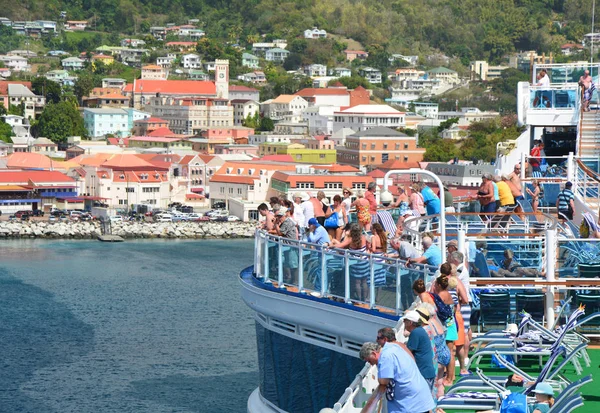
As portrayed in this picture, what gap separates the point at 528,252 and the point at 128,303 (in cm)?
1979

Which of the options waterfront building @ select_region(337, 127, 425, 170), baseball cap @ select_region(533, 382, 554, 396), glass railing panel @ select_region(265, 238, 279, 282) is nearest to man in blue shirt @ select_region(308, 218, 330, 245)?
glass railing panel @ select_region(265, 238, 279, 282)

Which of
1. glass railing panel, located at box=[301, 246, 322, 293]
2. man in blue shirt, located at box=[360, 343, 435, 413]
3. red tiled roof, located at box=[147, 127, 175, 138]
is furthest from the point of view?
red tiled roof, located at box=[147, 127, 175, 138]

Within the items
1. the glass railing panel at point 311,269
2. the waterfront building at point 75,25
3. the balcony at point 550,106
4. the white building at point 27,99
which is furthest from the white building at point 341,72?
the glass railing panel at point 311,269

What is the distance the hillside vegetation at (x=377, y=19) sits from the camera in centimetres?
10788

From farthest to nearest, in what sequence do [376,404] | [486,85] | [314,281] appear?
1. [486,85]
2. [314,281]
3. [376,404]

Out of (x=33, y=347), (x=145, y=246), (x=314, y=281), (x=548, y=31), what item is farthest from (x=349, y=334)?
(x=548, y=31)

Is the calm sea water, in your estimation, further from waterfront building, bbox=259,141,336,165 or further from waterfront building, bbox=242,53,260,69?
waterfront building, bbox=242,53,260,69

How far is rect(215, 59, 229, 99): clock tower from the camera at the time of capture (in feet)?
267

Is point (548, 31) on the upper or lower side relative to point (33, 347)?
upper

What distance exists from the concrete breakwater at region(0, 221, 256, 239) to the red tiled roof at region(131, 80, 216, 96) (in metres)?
35.0

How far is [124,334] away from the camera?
2180cm

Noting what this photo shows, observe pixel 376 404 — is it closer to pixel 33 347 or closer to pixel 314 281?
pixel 314 281

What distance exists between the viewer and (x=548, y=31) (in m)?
108

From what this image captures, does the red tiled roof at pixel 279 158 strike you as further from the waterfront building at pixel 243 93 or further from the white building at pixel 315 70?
the white building at pixel 315 70
